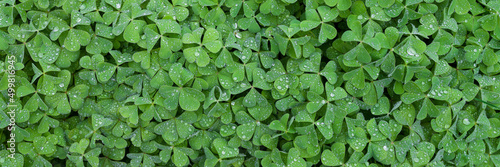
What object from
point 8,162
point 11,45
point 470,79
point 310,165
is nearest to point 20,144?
point 8,162

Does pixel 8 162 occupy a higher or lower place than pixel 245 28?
lower

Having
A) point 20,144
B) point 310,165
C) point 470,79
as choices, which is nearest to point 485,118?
point 470,79

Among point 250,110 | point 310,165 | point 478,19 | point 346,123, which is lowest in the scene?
point 310,165

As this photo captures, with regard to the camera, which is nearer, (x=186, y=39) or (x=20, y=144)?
(x=186, y=39)

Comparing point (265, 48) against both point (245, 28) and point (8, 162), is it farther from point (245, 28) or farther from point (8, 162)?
point (8, 162)

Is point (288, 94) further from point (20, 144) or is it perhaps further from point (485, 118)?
point (20, 144)

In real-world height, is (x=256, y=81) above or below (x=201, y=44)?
below
